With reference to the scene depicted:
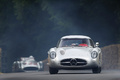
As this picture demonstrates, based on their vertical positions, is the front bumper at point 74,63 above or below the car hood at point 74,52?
below

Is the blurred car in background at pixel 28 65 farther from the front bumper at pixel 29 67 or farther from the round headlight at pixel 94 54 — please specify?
the round headlight at pixel 94 54

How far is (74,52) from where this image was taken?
22609 millimetres

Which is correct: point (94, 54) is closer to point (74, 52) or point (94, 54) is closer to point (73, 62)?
point (74, 52)

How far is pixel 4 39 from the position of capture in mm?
63406

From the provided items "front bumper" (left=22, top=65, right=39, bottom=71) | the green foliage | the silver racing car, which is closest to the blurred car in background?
"front bumper" (left=22, top=65, right=39, bottom=71)

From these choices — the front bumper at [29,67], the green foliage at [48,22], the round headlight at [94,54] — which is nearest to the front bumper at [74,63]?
the round headlight at [94,54]

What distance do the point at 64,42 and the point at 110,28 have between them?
23638mm

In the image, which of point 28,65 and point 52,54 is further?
point 28,65

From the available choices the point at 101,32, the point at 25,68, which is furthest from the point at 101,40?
the point at 25,68

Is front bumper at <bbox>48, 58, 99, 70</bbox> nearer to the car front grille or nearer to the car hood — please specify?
the car front grille

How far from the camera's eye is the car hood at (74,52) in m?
22.5

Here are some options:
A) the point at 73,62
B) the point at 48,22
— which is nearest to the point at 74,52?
the point at 73,62

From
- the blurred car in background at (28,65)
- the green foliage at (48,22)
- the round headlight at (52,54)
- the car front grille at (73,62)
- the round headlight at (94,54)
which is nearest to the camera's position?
the car front grille at (73,62)

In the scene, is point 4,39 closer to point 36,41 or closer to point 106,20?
point 36,41
